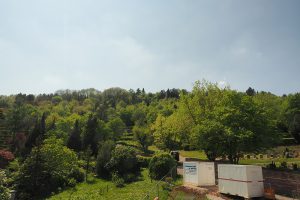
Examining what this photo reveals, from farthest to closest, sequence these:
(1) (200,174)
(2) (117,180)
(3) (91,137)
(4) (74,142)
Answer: (4) (74,142) < (3) (91,137) < (2) (117,180) < (1) (200,174)

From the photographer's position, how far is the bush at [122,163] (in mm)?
40125

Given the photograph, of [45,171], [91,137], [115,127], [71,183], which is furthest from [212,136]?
[115,127]

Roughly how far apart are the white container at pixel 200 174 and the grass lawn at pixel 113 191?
298cm

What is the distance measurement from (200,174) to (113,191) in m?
11.5

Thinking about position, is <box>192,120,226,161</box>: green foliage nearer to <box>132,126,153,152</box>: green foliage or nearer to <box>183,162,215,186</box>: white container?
<box>183,162,215,186</box>: white container

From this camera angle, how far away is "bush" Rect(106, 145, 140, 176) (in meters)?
40.1

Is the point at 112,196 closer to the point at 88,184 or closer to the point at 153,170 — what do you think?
the point at 153,170

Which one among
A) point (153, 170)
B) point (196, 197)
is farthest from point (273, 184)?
point (153, 170)

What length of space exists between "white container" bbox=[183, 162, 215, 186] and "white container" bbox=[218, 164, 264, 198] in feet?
14.0

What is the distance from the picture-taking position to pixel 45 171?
1542 inches

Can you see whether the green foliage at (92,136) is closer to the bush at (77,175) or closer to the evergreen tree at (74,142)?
the evergreen tree at (74,142)

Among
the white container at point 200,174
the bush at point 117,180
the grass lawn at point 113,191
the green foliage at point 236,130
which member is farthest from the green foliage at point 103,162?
the white container at point 200,174

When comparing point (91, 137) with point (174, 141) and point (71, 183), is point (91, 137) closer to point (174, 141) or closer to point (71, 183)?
point (174, 141)

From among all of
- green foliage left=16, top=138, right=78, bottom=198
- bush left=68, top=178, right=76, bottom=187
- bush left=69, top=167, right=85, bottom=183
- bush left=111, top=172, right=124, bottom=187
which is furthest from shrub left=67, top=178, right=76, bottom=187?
bush left=111, top=172, right=124, bottom=187
